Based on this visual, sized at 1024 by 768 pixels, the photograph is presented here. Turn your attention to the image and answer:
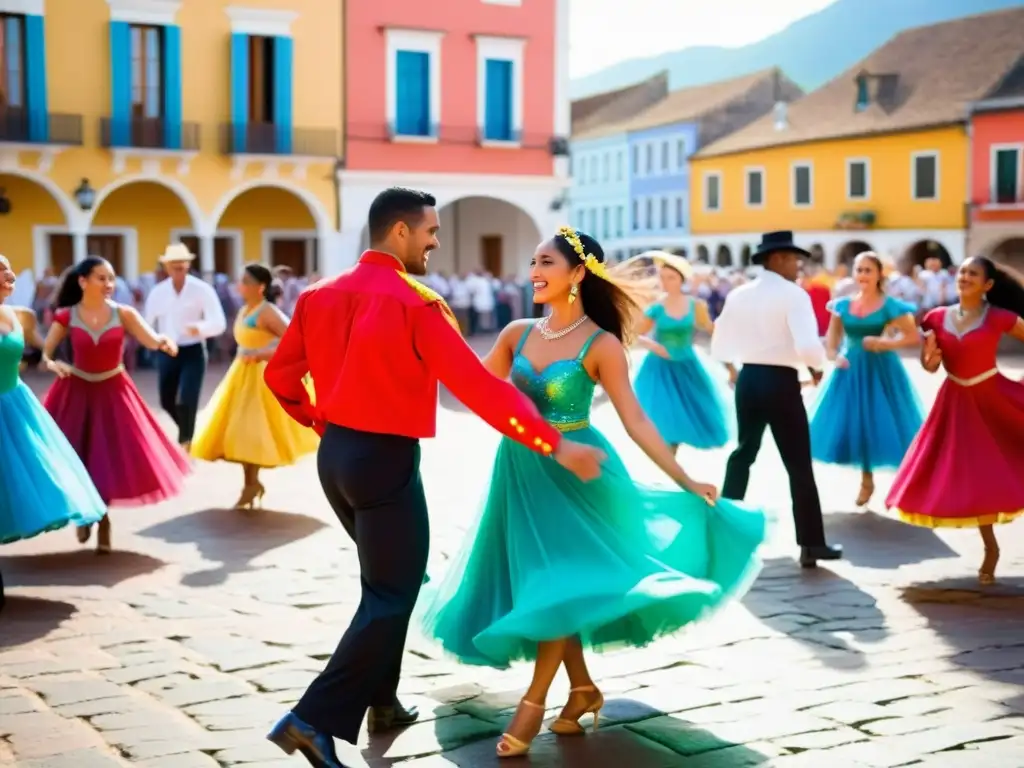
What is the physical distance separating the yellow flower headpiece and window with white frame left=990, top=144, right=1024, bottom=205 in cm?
4020

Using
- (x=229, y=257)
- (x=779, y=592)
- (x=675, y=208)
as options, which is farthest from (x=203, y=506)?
(x=675, y=208)

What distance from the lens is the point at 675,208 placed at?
60281 millimetres

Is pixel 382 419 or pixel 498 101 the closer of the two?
pixel 382 419

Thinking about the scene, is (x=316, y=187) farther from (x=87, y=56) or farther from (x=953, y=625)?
(x=953, y=625)

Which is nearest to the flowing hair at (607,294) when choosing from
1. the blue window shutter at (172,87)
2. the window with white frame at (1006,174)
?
the blue window shutter at (172,87)

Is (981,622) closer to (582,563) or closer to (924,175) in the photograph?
(582,563)

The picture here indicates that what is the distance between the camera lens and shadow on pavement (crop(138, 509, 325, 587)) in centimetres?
867

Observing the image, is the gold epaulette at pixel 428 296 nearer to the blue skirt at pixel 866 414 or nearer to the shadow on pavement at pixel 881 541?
the shadow on pavement at pixel 881 541

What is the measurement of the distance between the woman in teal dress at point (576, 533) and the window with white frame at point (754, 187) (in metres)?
48.0

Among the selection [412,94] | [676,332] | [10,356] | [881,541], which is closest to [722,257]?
[412,94]

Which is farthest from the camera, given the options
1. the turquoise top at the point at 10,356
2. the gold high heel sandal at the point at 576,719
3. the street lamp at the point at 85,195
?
the street lamp at the point at 85,195

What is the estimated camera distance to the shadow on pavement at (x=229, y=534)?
8.67 meters

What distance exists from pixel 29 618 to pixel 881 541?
505 centimetres

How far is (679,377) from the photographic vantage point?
12227 millimetres
